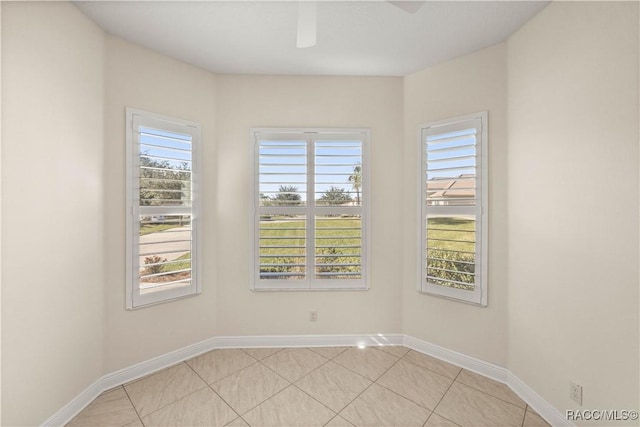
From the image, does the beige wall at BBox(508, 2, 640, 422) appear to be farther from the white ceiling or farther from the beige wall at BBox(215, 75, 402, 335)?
the beige wall at BBox(215, 75, 402, 335)

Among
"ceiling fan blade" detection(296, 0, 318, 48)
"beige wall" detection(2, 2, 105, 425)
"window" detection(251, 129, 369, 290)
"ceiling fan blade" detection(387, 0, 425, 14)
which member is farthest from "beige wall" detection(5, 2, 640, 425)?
"ceiling fan blade" detection(296, 0, 318, 48)

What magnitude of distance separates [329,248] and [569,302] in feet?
5.79

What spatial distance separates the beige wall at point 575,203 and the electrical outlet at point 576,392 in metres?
0.03

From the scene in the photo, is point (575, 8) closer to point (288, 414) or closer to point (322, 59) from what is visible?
point (322, 59)

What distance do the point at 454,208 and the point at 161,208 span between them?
100 inches

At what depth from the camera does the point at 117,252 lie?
2.05m

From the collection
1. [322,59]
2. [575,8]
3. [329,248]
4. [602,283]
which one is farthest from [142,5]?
[602,283]

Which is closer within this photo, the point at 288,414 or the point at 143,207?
the point at 288,414

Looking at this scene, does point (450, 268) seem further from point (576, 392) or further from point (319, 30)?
point (319, 30)

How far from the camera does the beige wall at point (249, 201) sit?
8.42 ft

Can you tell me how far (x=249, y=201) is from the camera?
2574mm

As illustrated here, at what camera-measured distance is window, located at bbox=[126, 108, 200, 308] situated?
211cm

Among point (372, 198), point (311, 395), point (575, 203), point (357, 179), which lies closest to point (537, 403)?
point (575, 203)

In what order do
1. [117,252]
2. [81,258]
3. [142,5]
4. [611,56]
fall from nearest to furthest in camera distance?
[611,56], [142,5], [81,258], [117,252]
